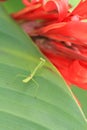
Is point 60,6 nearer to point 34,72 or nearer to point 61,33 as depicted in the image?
point 61,33

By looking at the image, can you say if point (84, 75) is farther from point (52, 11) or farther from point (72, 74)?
point (52, 11)

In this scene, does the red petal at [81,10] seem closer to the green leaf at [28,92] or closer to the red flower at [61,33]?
the red flower at [61,33]

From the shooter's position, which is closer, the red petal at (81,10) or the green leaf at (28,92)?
the green leaf at (28,92)

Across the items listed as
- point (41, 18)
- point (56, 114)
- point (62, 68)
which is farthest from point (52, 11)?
point (56, 114)

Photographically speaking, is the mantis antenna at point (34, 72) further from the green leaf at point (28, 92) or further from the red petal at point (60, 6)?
the red petal at point (60, 6)

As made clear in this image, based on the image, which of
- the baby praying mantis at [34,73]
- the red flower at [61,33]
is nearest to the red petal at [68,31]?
the red flower at [61,33]

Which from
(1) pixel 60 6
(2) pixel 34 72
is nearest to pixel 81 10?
(1) pixel 60 6

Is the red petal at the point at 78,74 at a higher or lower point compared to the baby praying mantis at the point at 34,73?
lower

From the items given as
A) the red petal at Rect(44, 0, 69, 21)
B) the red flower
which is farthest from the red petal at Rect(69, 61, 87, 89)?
the red petal at Rect(44, 0, 69, 21)

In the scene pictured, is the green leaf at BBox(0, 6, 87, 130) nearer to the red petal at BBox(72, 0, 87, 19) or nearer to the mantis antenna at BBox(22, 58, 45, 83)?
the mantis antenna at BBox(22, 58, 45, 83)
